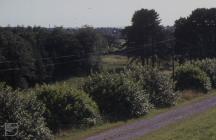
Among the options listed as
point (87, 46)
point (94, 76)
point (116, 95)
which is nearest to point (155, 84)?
point (94, 76)

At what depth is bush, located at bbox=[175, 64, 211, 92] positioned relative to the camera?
47.9m

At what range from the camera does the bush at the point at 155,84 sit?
1473 inches

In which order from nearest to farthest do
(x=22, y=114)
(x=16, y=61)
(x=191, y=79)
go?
(x=22, y=114), (x=191, y=79), (x=16, y=61)

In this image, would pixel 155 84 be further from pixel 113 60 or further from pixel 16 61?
pixel 113 60

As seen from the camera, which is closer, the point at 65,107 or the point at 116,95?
the point at 65,107

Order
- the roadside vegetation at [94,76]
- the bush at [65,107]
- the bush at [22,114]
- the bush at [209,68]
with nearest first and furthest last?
the bush at [22,114] → the roadside vegetation at [94,76] → the bush at [65,107] → the bush at [209,68]

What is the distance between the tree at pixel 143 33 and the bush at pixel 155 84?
170 ft

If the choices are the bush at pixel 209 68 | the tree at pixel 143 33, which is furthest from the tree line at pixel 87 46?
the bush at pixel 209 68

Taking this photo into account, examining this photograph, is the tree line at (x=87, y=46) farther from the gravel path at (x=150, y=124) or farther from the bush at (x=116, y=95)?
the bush at (x=116, y=95)

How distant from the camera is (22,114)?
23469 millimetres

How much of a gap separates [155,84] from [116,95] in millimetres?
6701

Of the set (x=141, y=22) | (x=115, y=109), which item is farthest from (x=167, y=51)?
(x=115, y=109)

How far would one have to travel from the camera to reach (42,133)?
24078 mm

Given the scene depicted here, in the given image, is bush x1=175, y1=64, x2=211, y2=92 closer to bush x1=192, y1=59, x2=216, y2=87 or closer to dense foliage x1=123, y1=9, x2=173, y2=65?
bush x1=192, y1=59, x2=216, y2=87
